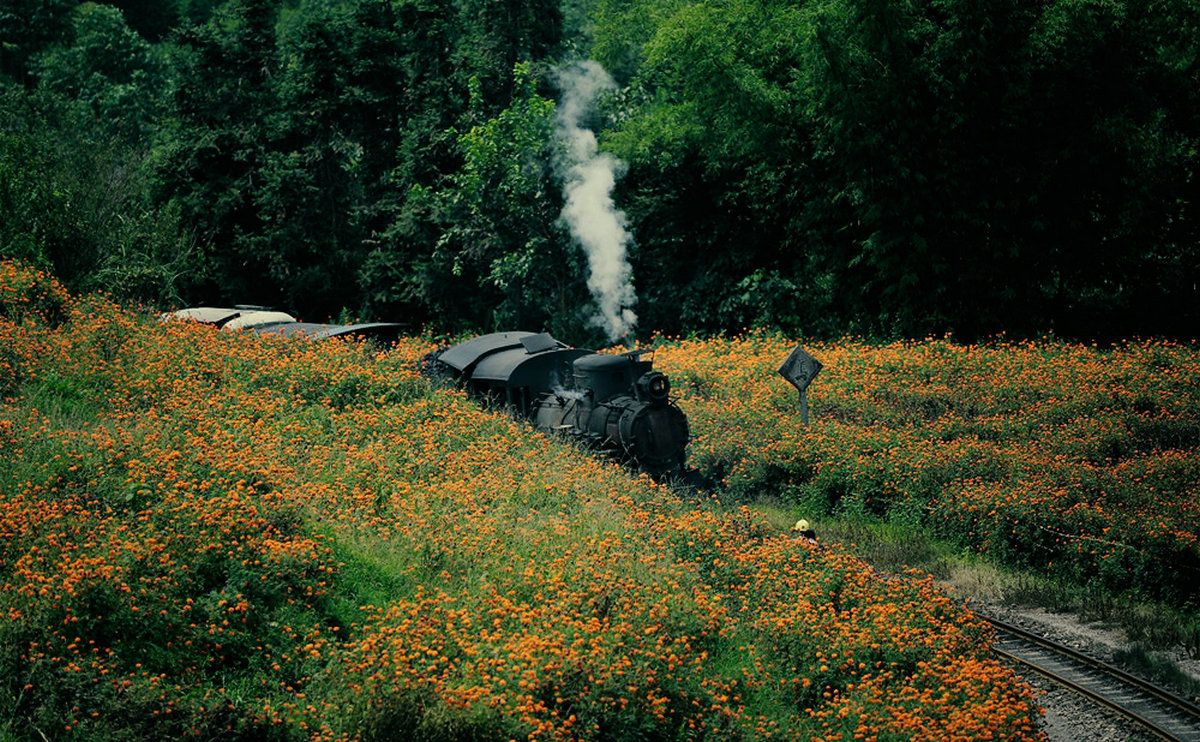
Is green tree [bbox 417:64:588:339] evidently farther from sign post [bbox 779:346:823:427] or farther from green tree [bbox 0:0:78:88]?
green tree [bbox 0:0:78:88]

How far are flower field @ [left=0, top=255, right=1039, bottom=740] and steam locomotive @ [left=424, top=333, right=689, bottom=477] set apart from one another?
136 cm

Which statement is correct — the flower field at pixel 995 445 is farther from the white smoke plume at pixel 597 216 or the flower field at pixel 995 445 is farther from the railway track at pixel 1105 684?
the white smoke plume at pixel 597 216

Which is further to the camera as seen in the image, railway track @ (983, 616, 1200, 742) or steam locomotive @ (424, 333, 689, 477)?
steam locomotive @ (424, 333, 689, 477)

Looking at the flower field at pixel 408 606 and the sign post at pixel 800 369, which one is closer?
the flower field at pixel 408 606

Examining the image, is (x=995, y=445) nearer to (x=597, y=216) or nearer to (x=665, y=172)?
(x=597, y=216)

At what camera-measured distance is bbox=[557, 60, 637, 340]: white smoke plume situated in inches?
1170

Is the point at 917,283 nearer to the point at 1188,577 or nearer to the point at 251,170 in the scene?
the point at 1188,577

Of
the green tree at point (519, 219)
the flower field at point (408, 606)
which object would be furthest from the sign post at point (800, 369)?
the green tree at point (519, 219)

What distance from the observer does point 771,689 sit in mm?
9820

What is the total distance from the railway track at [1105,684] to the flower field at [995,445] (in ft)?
6.93

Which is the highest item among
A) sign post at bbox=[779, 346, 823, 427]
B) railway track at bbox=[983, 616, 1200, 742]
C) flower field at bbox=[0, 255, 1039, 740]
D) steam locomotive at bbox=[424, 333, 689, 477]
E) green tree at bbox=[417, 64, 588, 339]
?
green tree at bbox=[417, 64, 588, 339]

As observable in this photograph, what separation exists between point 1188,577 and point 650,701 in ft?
27.3

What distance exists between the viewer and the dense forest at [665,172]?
24297 millimetres

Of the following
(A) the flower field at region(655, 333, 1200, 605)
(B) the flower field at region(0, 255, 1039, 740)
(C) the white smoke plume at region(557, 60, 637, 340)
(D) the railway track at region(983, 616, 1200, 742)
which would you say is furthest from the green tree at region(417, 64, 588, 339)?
(D) the railway track at region(983, 616, 1200, 742)
